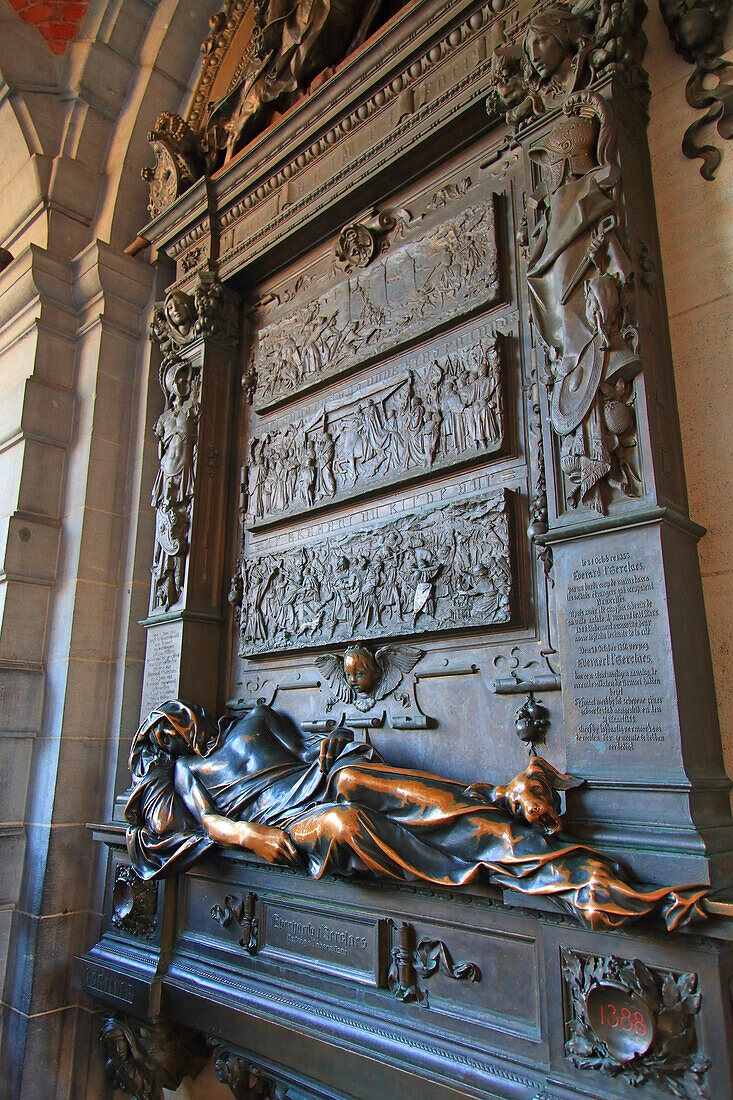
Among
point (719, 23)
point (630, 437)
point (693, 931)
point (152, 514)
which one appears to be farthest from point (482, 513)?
point (152, 514)

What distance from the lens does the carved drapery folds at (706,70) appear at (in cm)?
348

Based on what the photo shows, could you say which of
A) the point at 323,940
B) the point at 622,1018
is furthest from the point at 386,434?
the point at 622,1018

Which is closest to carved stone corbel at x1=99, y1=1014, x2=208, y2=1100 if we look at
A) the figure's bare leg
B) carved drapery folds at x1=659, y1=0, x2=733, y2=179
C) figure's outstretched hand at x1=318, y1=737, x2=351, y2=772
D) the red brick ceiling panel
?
figure's outstretched hand at x1=318, y1=737, x2=351, y2=772

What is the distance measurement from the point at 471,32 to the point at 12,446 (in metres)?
4.84

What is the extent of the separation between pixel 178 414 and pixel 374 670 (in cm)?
280

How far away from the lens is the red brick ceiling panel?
728 cm

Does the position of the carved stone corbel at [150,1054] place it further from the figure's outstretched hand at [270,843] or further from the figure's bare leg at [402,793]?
the figure's bare leg at [402,793]

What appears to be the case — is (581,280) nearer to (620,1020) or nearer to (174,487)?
(620,1020)

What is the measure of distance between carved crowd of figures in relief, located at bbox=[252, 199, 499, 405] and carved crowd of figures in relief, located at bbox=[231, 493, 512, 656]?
123cm

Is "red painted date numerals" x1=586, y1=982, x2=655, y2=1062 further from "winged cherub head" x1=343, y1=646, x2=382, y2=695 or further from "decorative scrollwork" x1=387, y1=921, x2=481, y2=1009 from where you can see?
"winged cherub head" x1=343, y1=646, x2=382, y2=695

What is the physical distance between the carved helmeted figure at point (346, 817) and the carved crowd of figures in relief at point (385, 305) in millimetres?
2417

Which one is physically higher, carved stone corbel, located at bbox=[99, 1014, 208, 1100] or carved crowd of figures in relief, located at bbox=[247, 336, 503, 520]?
carved crowd of figures in relief, located at bbox=[247, 336, 503, 520]

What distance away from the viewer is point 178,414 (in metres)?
5.77

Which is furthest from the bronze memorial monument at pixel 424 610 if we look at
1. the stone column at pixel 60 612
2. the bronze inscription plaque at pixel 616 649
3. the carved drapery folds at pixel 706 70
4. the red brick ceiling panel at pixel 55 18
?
the red brick ceiling panel at pixel 55 18
